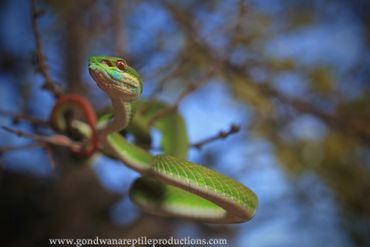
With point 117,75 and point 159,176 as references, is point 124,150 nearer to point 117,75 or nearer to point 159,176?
point 159,176

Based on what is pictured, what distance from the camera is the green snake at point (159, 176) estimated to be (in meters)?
1.57

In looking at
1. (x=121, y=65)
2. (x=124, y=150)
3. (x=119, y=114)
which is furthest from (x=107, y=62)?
(x=124, y=150)

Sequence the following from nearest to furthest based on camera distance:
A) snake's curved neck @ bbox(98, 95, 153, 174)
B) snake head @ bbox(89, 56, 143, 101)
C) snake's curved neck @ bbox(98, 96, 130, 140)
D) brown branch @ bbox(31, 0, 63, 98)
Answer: snake head @ bbox(89, 56, 143, 101)
snake's curved neck @ bbox(98, 96, 130, 140)
brown branch @ bbox(31, 0, 63, 98)
snake's curved neck @ bbox(98, 95, 153, 174)

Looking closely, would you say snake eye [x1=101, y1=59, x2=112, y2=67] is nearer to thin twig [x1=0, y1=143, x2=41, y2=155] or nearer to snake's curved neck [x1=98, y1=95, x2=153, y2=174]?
snake's curved neck [x1=98, y1=95, x2=153, y2=174]

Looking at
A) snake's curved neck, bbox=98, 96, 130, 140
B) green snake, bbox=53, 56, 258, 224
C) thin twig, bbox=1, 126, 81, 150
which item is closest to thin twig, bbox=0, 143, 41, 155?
thin twig, bbox=1, 126, 81, 150

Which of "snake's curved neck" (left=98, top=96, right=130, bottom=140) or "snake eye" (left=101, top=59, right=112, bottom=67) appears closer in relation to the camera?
"snake eye" (left=101, top=59, right=112, bottom=67)

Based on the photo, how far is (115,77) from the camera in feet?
5.09

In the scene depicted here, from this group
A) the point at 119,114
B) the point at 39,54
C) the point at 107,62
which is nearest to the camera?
the point at 107,62

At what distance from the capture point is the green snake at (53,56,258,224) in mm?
1566

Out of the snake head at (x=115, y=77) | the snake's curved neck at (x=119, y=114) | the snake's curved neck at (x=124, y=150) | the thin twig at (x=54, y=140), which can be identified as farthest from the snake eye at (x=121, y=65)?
the thin twig at (x=54, y=140)

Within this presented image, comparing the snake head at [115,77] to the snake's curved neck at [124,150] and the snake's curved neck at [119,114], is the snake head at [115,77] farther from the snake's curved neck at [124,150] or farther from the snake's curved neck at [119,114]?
the snake's curved neck at [124,150]

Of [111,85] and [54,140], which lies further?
[54,140]

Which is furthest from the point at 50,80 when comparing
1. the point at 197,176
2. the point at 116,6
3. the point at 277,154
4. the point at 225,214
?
the point at 277,154

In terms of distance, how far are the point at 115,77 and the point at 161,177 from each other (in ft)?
1.52
